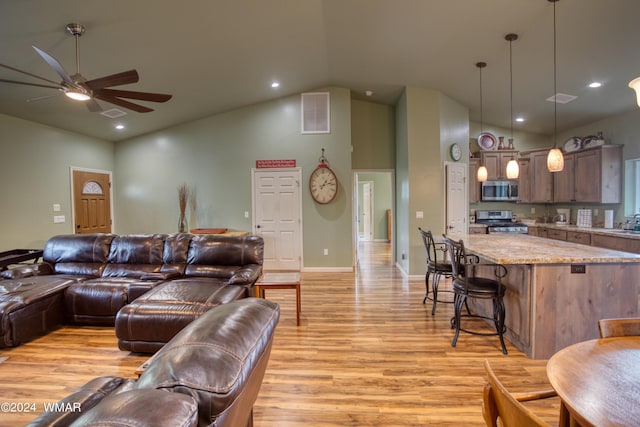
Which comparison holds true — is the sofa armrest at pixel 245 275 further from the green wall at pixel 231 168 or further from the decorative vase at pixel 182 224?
the decorative vase at pixel 182 224

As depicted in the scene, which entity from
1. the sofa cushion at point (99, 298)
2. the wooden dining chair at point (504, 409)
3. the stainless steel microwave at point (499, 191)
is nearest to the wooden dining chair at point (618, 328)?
the wooden dining chair at point (504, 409)

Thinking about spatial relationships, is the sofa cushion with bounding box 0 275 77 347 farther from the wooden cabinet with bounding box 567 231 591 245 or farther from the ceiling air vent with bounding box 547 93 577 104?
the wooden cabinet with bounding box 567 231 591 245

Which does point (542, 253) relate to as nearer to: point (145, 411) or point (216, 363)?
point (216, 363)

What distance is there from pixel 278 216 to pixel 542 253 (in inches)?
177

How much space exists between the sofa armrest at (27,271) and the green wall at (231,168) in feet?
8.55

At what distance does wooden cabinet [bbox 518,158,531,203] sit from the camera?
623 centimetres

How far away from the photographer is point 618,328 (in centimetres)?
140

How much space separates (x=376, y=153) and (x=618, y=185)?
4.04m

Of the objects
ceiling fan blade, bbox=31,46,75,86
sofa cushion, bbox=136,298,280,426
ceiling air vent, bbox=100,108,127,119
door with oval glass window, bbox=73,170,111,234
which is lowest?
sofa cushion, bbox=136,298,280,426

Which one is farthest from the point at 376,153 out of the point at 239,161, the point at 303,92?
the point at 239,161

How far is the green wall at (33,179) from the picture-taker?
14.7ft

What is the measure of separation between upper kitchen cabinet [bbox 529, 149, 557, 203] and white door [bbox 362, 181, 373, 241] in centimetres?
493

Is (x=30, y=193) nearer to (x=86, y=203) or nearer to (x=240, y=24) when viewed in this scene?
(x=86, y=203)

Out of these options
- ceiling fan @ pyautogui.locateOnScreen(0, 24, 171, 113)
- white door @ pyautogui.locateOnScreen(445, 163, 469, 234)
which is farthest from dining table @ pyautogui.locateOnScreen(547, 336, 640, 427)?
white door @ pyautogui.locateOnScreen(445, 163, 469, 234)
